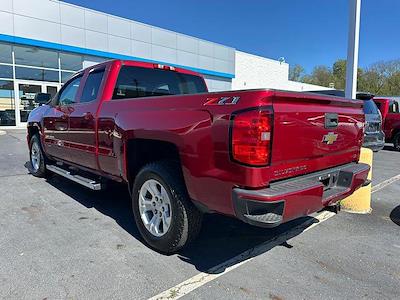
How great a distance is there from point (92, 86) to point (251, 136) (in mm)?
3009

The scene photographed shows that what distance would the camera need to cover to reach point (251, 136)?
250 centimetres

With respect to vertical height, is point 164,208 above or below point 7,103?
below

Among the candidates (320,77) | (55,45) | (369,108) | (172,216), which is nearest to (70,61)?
(55,45)

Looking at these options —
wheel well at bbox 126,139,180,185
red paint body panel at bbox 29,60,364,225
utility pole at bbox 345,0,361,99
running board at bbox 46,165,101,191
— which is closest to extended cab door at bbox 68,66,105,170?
running board at bbox 46,165,101,191

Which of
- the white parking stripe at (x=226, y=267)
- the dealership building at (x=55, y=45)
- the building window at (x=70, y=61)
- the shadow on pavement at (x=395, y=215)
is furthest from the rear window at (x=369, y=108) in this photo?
the building window at (x=70, y=61)

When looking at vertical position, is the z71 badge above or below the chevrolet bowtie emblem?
above

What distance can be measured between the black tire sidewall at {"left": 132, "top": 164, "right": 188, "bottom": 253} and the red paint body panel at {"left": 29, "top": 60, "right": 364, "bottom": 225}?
23 cm

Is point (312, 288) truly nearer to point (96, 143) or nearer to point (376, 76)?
point (96, 143)

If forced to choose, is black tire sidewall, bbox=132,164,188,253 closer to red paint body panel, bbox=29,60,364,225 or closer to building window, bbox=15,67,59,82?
red paint body panel, bbox=29,60,364,225

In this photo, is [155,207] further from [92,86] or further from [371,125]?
[371,125]

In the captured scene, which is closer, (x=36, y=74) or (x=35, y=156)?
(x=35, y=156)

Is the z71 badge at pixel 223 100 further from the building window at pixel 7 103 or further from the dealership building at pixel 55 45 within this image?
the building window at pixel 7 103

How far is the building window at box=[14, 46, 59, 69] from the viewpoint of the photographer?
1748 centimetres

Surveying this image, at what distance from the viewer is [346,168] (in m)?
3.53
